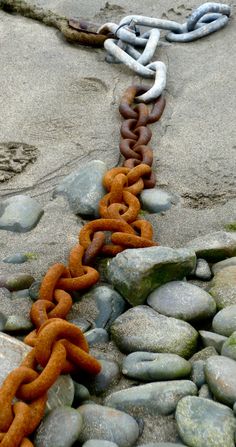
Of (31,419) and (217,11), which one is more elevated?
(217,11)

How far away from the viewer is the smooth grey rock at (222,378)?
1.93 meters

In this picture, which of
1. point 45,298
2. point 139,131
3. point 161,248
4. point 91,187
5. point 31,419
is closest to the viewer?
point 31,419

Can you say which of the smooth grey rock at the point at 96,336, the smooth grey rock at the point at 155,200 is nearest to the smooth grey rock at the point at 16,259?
the smooth grey rock at the point at 96,336

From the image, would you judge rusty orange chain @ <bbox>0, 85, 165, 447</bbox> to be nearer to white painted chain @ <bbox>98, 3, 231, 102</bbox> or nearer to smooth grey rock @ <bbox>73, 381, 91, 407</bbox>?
smooth grey rock @ <bbox>73, 381, 91, 407</bbox>

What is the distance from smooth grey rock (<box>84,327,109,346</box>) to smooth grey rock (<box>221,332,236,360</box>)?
427 millimetres

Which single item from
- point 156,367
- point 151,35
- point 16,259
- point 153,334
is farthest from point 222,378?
point 151,35

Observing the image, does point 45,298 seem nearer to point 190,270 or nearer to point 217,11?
point 190,270

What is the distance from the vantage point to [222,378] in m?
1.95

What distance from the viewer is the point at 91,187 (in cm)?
302

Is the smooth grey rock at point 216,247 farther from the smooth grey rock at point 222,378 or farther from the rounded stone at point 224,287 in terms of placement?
the smooth grey rock at point 222,378

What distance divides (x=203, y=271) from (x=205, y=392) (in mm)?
A: 661

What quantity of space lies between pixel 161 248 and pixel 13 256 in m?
0.63

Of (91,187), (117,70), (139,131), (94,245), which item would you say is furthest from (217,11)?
(94,245)

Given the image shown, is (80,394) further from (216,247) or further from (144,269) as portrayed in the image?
(216,247)
